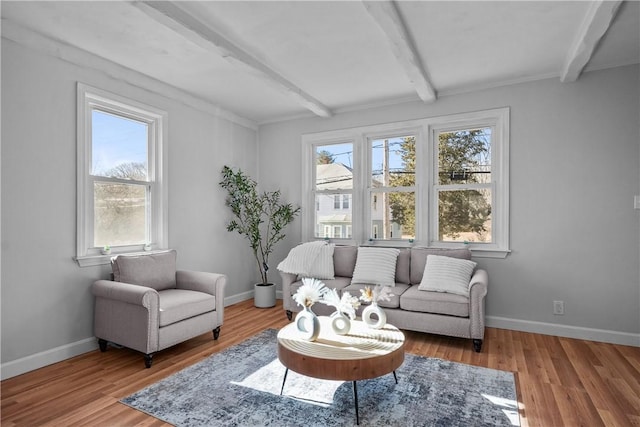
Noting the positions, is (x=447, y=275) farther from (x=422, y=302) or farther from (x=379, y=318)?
(x=379, y=318)

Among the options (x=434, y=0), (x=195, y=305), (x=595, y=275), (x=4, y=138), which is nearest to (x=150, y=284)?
(x=195, y=305)

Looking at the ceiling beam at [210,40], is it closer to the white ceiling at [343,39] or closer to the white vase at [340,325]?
the white ceiling at [343,39]

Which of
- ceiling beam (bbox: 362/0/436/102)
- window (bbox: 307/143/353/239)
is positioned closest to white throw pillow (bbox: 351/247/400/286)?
window (bbox: 307/143/353/239)

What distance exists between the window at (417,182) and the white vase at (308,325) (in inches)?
91.5

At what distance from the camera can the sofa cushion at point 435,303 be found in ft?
10.8

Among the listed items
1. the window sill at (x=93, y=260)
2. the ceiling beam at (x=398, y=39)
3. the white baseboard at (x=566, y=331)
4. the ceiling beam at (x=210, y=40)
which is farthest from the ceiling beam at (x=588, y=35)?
the window sill at (x=93, y=260)

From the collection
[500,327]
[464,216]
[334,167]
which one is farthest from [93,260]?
[500,327]

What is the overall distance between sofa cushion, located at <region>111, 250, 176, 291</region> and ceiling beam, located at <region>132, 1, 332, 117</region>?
1992 mm

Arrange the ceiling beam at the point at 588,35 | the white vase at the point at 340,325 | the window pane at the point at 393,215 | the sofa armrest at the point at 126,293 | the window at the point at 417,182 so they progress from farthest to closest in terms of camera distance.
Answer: the window pane at the point at 393,215 → the window at the point at 417,182 → the sofa armrest at the point at 126,293 → the white vase at the point at 340,325 → the ceiling beam at the point at 588,35

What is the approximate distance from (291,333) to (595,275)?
3076 mm

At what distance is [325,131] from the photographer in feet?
Answer: 16.4

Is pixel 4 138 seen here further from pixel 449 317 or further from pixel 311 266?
pixel 449 317

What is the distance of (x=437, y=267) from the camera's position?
3652mm

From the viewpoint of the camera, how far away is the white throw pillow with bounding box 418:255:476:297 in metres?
3.44
